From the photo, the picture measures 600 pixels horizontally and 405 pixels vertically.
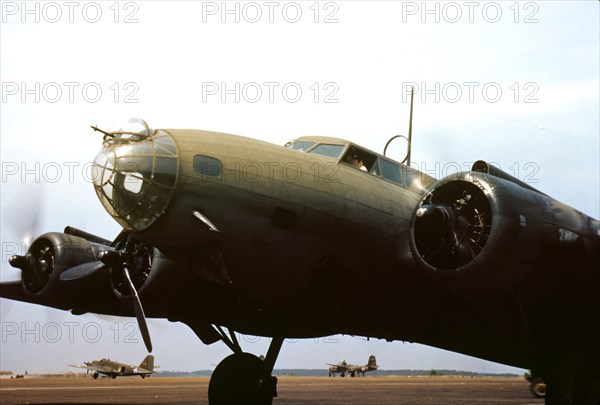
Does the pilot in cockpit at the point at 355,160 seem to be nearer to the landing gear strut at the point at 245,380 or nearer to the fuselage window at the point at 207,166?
the fuselage window at the point at 207,166

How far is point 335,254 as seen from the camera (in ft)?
33.6

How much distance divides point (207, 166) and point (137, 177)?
0.94 meters

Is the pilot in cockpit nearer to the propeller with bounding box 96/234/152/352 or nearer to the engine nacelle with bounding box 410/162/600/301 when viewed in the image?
the engine nacelle with bounding box 410/162/600/301

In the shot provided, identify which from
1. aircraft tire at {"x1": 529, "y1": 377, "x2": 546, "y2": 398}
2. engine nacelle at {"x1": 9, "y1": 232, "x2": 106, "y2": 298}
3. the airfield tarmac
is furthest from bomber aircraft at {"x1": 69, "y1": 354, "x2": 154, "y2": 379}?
engine nacelle at {"x1": 9, "y1": 232, "x2": 106, "y2": 298}

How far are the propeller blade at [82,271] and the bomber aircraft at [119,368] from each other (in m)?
50.7

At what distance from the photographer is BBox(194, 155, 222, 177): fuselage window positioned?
9.25 metres

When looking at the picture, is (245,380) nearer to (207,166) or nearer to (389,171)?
(389,171)

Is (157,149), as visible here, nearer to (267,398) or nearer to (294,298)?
Answer: (294,298)

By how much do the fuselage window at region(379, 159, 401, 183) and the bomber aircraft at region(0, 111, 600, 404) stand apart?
26 mm

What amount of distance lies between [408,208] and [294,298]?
7.89ft

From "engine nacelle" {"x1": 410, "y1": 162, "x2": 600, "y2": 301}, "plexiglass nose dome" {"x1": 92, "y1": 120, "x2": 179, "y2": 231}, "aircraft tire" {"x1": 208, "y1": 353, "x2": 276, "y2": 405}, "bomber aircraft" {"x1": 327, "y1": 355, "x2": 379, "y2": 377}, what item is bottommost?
"bomber aircraft" {"x1": 327, "y1": 355, "x2": 379, "y2": 377}

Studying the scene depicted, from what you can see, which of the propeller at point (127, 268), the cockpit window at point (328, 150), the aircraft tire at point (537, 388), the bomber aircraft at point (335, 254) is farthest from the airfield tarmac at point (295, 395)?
the cockpit window at point (328, 150)

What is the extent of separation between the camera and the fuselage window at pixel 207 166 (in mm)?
9250

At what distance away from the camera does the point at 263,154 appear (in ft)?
32.7
